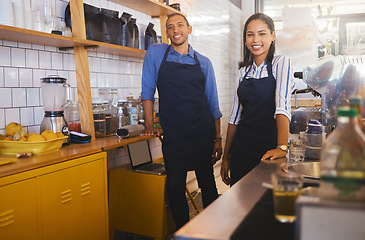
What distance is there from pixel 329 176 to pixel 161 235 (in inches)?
96.5

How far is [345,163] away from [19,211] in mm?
1730

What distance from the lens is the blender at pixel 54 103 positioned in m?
2.63

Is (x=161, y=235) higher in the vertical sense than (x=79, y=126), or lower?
lower

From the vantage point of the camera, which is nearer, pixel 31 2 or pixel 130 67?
pixel 31 2

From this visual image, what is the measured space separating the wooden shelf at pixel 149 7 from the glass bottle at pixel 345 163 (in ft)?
9.33

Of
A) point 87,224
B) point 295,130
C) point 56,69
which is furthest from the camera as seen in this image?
point 295,130

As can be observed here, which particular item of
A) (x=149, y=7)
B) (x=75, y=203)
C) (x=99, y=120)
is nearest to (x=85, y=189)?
(x=75, y=203)

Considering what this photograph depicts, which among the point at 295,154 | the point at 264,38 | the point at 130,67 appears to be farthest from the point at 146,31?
the point at 295,154

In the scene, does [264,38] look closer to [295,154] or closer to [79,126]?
[295,154]

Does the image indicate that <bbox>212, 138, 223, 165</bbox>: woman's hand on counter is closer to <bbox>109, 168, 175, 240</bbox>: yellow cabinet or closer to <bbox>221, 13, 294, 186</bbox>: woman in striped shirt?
<bbox>109, 168, 175, 240</bbox>: yellow cabinet

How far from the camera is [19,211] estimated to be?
204cm

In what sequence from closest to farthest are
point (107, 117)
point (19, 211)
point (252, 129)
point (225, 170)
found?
point (19, 211) < point (252, 129) < point (225, 170) < point (107, 117)

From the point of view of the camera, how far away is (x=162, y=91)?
2.99m

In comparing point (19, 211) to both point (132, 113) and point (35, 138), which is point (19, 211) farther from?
point (132, 113)
